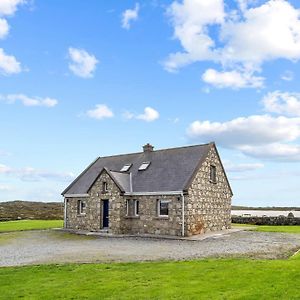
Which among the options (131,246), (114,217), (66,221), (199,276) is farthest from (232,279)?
(66,221)

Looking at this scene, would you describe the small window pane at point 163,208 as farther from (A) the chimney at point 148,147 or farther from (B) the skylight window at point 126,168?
(A) the chimney at point 148,147

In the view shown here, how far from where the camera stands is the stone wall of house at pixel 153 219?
30234 millimetres

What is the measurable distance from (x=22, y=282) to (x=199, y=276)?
615 centimetres

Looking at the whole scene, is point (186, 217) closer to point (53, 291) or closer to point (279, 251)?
point (279, 251)

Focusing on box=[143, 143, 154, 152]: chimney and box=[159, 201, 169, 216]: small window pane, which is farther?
box=[143, 143, 154, 152]: chimney

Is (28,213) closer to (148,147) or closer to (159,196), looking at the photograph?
(148,147)

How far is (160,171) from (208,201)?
15.9ft

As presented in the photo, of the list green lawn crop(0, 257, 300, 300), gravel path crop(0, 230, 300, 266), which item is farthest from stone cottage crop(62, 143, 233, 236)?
green lawn crop(0, 257, 300, 300)

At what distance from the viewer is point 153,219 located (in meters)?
31.7

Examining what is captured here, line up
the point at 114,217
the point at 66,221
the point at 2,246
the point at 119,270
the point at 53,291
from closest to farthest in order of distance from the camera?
the point at 53,291 < the point at 119,270 < the point at 2,246 < the point at 114,217 < the point at 66,221

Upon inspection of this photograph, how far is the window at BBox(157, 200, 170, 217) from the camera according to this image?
102 feet

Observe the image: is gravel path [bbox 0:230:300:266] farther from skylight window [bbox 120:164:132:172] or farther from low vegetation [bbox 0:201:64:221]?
low vegetation [bbox 0:201:64:221]

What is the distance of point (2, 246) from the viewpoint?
82.8ft

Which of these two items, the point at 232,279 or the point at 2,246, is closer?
the point at 232,279
